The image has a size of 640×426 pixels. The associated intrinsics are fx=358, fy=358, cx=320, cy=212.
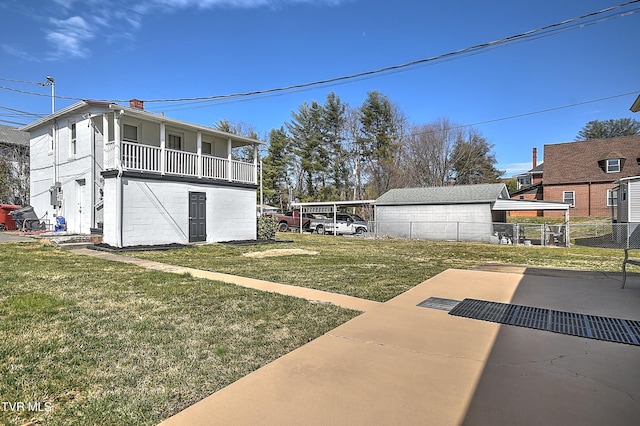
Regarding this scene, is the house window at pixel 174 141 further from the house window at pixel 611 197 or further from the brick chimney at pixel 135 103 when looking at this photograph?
the house window at pixel 611 197

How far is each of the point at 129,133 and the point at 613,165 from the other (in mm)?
35024

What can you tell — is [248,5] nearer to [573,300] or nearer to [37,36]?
[37,36]

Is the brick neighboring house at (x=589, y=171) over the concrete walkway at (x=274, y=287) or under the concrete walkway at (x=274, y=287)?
over

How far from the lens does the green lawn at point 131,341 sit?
232 centimetres

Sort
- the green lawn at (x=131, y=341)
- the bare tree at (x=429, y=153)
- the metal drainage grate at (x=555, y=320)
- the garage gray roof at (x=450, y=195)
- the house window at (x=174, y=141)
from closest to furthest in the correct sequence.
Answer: the green lawn at (x=131, y=341), the metal drainage grate at (x=555, y=320), the house window at (x=174, y=141), the garage gray roof at (x=450, y=195), the bare tree at (x=429, y=153)

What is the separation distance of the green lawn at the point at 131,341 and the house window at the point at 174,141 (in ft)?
32.7

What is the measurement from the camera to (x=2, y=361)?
9.34 feet

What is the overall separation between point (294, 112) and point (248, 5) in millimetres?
26564

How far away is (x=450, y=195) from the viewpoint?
21641mm

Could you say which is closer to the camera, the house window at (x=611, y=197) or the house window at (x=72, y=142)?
the house window at (x=72, y=142)

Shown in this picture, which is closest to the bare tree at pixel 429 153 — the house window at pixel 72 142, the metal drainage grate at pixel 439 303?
the house window at pixel 72 142

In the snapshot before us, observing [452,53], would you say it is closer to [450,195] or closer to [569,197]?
[450,195]

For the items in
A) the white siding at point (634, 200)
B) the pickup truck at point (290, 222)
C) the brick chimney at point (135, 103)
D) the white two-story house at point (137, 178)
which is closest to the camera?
the white two-story house at point (137, 178)

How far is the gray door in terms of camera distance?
13.8m
